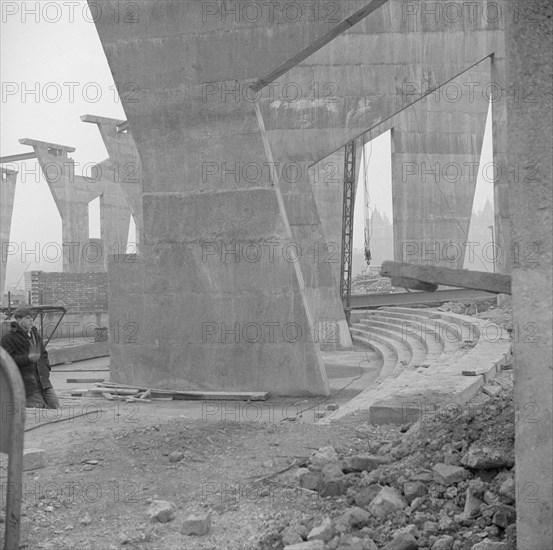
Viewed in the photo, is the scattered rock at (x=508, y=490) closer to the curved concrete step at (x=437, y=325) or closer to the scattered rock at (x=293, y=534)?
the scattered rock at (x=293, y=534)

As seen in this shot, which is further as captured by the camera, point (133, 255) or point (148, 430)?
point (133, 255)

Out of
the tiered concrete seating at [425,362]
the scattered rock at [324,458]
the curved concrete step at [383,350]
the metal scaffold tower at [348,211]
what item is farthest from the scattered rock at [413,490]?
the metal scaffold tower at [348,211]

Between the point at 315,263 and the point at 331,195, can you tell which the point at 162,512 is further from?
the point at 331,195

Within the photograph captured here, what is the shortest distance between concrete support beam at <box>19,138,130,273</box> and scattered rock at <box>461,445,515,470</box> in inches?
1200

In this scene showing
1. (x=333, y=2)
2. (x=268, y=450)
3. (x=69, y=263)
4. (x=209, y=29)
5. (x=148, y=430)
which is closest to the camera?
(x=268, y=450)

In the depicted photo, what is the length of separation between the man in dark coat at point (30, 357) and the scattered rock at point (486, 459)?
6220 millimetres

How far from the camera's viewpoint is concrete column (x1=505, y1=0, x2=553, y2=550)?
336cm

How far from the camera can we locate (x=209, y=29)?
991 cm

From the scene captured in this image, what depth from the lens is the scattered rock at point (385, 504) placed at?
159 inches

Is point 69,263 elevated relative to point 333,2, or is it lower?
lower

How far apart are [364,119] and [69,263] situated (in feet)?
77.3

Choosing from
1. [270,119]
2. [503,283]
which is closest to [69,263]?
[270,119]

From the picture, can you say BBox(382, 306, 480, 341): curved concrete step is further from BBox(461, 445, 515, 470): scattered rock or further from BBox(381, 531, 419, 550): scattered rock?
BBox(381, 531, 419, 550): scattered rock

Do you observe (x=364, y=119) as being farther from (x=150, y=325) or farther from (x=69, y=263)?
(x=69, y=263)
